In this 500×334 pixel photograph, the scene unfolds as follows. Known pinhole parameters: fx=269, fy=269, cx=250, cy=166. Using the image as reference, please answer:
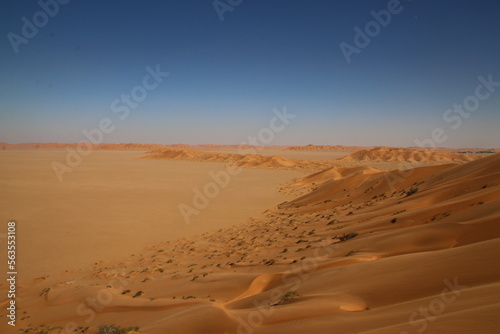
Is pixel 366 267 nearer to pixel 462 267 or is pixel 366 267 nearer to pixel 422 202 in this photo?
pixel 462 267

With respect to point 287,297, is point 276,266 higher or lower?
lower

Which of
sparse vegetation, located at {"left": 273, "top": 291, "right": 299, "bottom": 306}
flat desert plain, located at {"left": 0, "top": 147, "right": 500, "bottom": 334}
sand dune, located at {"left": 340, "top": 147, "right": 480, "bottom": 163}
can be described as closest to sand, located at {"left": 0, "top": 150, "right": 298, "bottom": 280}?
flat desert plain, located at {"left": 0, "top": 147, "right": 500, "bottom": 334}

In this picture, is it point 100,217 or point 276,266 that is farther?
point 100,217

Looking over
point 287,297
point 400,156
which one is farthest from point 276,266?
point 400,156

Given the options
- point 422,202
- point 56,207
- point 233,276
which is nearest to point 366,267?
point 233,276

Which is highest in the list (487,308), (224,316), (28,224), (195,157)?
(195,157)

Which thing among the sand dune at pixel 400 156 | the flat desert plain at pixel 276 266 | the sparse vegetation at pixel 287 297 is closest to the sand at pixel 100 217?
the flat desert plain at pixel 276 266

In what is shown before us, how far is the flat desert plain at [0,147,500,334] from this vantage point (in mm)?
3350

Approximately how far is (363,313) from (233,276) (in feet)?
11.3

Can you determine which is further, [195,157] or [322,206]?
[195,157]

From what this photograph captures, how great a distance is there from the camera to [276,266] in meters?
6.65

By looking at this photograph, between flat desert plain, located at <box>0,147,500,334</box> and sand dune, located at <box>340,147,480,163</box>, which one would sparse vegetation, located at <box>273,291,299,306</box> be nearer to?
flat desert plain, located at <box>0,147,500,334</box>

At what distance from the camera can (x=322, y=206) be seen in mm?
14734

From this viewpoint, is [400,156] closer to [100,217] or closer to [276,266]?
[100,217]
